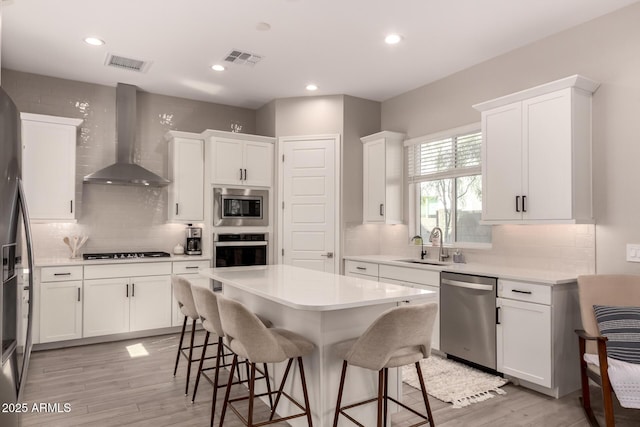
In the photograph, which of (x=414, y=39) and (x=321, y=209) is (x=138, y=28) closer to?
(x=414, y=39)

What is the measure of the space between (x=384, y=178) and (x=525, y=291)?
236 cm

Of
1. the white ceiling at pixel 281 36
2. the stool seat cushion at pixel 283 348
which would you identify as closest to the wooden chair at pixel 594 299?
the stool seat cushion at pixel 283 348

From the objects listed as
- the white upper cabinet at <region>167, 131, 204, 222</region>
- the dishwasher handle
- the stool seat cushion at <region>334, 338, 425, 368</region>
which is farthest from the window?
the white upper cabinet at <region>167, 131, 204, 222</region>

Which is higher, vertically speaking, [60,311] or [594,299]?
[594,299]

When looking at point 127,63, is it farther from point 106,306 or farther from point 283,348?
point 283,348

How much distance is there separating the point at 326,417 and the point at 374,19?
3.04m

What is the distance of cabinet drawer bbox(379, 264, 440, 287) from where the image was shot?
4.03 meters

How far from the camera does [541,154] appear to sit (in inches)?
138

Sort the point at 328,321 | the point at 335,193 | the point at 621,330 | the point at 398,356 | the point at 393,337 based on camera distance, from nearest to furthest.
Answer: the point at 393,337, the point at 398,356, the point at 328,321, the point at 621,330, the point at 335,193

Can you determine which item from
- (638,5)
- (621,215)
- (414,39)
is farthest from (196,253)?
(638,5)

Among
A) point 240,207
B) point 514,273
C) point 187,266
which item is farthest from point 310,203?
point 514,273

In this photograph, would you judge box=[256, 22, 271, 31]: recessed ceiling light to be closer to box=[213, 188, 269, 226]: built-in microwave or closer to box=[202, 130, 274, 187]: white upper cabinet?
box=[202, 130, 274, 187]: white upper cabinet

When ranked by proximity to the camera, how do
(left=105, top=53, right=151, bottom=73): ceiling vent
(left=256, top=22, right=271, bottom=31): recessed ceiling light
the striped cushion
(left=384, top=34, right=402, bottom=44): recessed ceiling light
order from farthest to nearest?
(left=105, top=53, right=151, bottom=73): ceiling vent, (left=384, top=34, right=402, bottom=44): recessed ceiling light, (left=256, top=22, right=271, bottom=31): recessed ceiling light, the striped cushion

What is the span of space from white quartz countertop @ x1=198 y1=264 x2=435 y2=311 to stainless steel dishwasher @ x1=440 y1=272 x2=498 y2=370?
118cm
